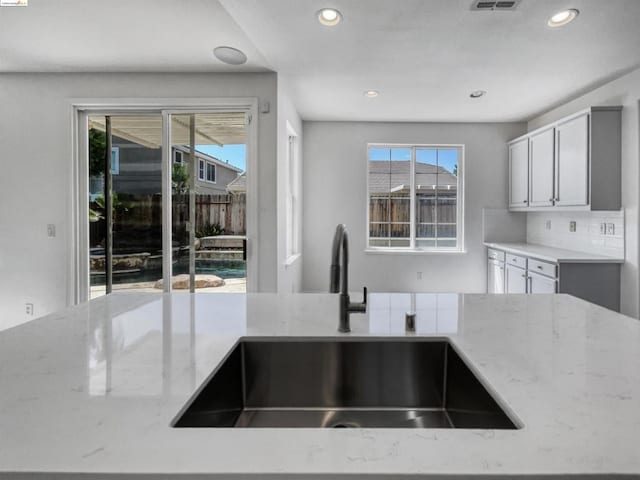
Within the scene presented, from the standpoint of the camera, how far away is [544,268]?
3.70 m

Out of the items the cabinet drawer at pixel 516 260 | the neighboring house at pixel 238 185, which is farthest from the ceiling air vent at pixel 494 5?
the cabinet drawer at pixel 516 260

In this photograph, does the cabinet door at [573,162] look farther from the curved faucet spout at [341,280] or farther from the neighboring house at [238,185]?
the curved faucet spout at [341,280]

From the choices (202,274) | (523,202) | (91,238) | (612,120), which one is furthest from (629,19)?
(91,238)

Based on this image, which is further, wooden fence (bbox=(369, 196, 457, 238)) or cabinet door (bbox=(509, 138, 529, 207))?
wooden fence (bbox=(369, 196, 457, 238))

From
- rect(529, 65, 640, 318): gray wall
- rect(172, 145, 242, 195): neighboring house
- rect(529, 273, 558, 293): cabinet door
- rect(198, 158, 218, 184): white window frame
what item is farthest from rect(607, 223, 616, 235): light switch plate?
rect(198, 158, 218, 184): white window frame

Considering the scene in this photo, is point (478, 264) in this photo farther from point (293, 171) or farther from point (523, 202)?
point (293, 171)

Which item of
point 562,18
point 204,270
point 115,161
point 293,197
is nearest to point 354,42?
point 562,18

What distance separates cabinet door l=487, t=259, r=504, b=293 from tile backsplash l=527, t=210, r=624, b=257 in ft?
2.01

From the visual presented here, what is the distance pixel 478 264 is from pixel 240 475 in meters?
5.44

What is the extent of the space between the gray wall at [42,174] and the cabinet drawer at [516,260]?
8.77ft

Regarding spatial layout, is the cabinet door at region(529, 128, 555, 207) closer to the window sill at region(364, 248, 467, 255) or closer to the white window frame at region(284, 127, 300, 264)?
the window sill at region(364, 248, 467, 255)

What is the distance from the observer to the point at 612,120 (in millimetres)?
3539

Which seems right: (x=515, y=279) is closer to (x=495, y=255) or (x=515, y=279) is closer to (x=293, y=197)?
(x=495, y=255)

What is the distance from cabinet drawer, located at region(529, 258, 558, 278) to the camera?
352cm
